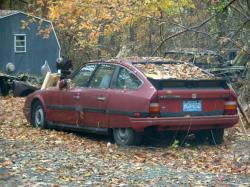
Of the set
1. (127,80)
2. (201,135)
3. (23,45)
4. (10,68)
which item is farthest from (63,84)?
(23,45)

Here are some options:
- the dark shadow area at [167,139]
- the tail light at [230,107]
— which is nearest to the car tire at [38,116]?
the dark shadow area at [167,139]

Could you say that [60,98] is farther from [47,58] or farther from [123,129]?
[47,58]

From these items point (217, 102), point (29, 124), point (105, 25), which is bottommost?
point (29, 124)

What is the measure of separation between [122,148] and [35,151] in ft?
4.81

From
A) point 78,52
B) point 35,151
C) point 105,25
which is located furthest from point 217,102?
point 78,52

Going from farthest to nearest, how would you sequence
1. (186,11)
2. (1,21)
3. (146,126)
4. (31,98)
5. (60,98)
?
(1,21), (186,11), (31,98), (60,98), (146,126)

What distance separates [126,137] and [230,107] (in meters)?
1.92

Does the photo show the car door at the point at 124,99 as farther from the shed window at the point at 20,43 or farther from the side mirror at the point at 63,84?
the shed window at the point at 20,43

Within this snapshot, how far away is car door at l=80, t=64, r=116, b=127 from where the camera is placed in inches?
422

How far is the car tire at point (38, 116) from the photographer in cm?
1263

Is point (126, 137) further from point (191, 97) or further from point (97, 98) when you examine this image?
point (191, 97)

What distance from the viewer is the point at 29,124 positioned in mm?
13570

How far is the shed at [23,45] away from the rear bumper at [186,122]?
72.9 ft

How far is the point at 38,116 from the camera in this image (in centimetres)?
1288
